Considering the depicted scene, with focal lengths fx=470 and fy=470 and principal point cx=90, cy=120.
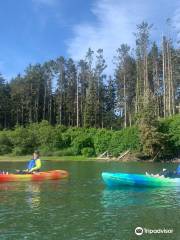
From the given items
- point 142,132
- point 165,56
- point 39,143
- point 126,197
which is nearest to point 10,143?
point 39,143

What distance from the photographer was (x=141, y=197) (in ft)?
78.7

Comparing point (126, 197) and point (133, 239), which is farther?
point (126, 197)

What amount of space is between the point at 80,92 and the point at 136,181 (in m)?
77.4

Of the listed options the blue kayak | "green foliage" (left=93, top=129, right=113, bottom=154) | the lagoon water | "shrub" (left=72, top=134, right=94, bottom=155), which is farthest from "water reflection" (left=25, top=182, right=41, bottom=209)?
"shrub" (left=72, top=134, right=94, bottom=155)

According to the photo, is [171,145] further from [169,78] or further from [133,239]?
[133,239]

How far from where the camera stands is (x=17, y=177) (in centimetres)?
3153

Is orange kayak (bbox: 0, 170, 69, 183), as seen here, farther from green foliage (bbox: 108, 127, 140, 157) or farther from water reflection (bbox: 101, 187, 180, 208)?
green foliage (bbox: 108, 127, 140, 157)

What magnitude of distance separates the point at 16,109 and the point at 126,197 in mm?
81026

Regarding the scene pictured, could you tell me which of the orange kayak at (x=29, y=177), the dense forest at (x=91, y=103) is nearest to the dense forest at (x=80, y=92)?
the dense forest at (x=91, y=103)

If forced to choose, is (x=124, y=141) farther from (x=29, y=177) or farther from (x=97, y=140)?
(x=29, y=177)

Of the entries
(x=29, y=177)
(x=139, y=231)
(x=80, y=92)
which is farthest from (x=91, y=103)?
(x=139, y=231)

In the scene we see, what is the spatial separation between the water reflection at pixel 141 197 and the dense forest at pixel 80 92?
64510 millimetres

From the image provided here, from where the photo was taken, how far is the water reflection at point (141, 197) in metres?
21.7

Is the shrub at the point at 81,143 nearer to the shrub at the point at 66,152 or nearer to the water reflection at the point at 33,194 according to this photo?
the shrub at the point at 66,152
